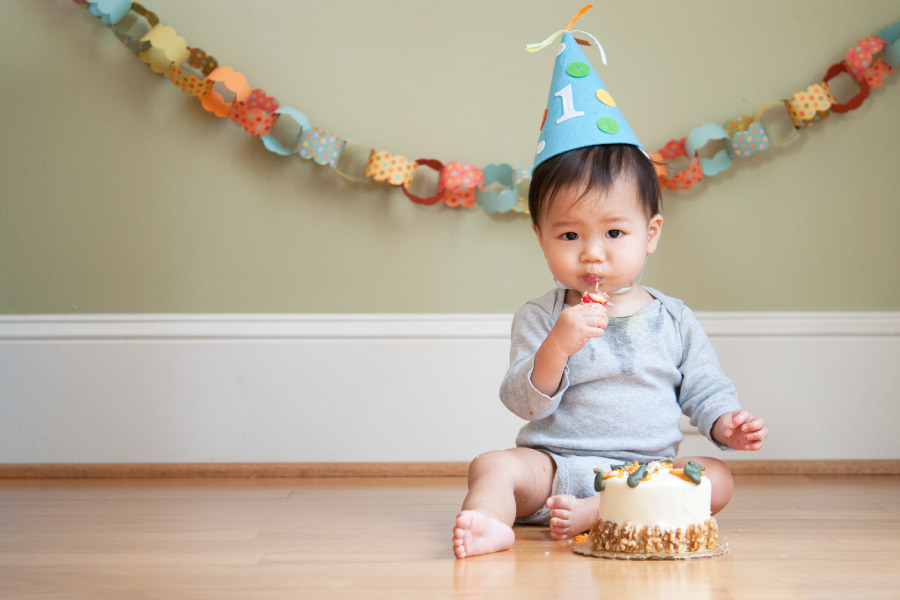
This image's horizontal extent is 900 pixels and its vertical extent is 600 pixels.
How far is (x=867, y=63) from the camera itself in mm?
1593

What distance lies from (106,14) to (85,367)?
62 centimetres

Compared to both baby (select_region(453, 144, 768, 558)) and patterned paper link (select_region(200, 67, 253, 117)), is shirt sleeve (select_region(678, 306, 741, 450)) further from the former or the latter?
patterned paper link (select_region(200, 67, 253, 117))

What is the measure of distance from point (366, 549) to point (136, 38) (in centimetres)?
106

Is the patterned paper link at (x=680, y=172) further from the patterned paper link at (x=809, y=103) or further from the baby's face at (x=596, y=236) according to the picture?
the baby's face at (x=596, y=236)

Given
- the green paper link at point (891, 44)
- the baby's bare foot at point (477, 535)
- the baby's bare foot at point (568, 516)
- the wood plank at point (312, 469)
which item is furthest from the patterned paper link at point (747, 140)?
the baby's bare foot at point (477, 535)

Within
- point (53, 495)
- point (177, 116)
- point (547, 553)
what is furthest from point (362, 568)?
point (177, 116)

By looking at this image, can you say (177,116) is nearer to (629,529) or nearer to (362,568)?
(362,568)

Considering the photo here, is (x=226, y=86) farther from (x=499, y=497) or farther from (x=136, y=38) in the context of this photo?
(x=499, y=497)

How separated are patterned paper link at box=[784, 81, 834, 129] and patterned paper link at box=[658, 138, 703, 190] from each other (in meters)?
0.19

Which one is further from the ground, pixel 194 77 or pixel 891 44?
pixel 891 44

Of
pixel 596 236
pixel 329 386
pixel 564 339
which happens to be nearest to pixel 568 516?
pixel 564 339

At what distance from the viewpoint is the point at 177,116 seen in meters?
1.62

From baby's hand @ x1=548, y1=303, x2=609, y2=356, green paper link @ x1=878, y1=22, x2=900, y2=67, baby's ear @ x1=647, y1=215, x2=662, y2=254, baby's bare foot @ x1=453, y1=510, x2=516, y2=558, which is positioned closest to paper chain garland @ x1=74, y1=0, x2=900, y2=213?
green paper link @ x1=878, y1=22, x2=900, y2=67

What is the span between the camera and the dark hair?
1.12 m
